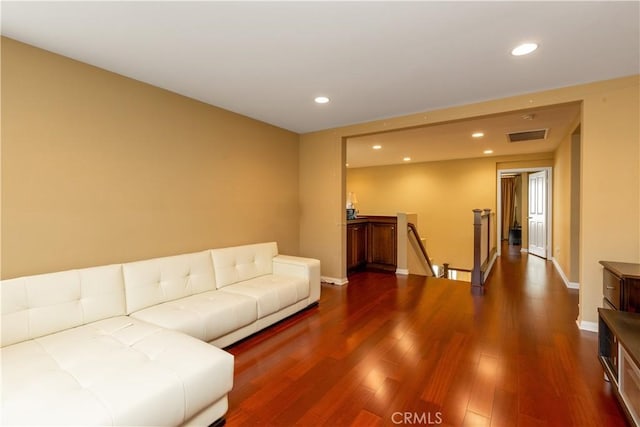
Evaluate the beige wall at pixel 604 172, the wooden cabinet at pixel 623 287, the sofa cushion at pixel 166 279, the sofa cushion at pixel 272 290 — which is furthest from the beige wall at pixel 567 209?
the sofa cushion at pixel 166 279

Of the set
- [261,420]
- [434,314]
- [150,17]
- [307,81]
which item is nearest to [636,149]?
[434,314]

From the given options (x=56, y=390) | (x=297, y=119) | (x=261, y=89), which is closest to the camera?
(x=56, y=390)

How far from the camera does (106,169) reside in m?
2.52

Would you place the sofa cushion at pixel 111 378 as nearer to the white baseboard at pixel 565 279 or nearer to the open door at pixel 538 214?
the white baseboard at pixel 565 279

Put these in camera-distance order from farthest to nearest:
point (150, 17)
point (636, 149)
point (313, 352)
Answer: point (636, 149), point (313, 352), point (150, 17)

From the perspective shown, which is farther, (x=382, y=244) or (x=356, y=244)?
(x=382, y=244)

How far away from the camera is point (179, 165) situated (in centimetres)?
308

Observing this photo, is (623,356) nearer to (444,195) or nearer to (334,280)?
(334,280)

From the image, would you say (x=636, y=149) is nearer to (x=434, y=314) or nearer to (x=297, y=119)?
(x=434, y=314)

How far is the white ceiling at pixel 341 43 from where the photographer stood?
178 cm

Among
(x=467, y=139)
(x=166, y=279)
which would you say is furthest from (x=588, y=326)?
(x=166, y=279)

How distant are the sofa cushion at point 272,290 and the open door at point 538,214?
6107 millimetres

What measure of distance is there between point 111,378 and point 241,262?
6.40 ft

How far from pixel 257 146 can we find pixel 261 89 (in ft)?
3.69
